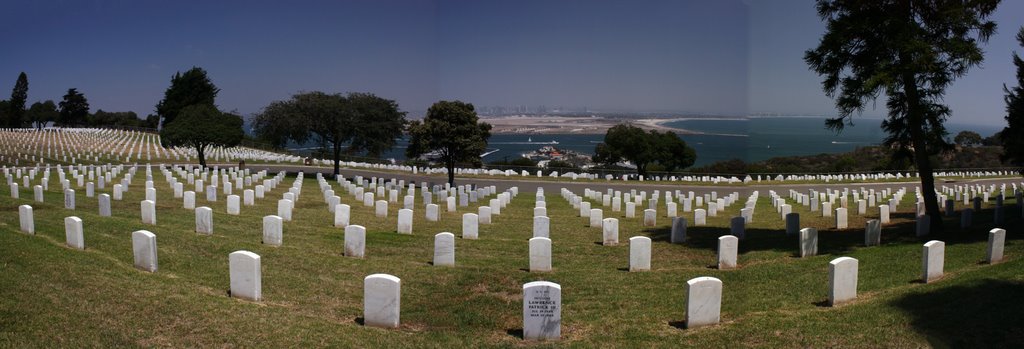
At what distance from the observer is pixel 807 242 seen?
15.8 m

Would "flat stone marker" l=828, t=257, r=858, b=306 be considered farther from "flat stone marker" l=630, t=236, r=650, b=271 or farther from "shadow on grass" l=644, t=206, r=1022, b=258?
"shadow on grass" l=644, t=206, r=1022, b=258

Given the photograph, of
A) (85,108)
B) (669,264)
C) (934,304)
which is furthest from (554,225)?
(85,108)

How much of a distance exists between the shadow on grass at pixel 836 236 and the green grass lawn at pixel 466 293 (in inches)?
5.9

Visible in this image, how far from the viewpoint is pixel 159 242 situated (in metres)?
14.0

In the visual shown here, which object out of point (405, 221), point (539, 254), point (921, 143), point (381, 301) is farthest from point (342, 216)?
point (921, 143)

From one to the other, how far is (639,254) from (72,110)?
11777 cm

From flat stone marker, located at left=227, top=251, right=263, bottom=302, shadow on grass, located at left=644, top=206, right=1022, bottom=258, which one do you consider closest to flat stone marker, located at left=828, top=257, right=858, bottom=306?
shadow on grass, located at left=644, top=206, right=1022, bottom=258

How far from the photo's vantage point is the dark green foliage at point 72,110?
358 ft

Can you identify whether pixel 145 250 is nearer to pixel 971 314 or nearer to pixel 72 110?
pixel 971 314

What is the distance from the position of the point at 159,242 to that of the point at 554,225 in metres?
12.3

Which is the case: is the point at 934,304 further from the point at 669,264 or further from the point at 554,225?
the point at 554,225

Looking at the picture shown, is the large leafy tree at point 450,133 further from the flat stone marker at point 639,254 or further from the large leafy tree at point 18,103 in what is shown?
the large leafy tree at point 18,103

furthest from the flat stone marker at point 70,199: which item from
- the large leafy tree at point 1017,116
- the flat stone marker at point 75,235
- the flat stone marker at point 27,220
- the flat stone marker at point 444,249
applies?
the large leafy tree at point 1017,116

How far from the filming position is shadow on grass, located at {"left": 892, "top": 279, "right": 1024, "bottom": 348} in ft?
27.2
